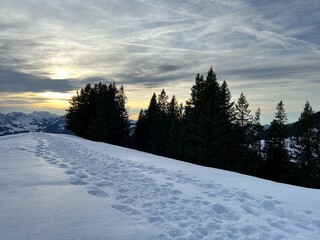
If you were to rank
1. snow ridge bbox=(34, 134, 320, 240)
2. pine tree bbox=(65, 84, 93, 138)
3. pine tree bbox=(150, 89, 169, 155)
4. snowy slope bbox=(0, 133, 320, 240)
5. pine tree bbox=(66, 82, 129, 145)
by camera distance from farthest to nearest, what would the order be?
pine tree bbox=(150, 89, 169, 155), pine tree bbox=(65, 84, 93, 138), pine tree bbox=(66, 82, 129, 145), snow ridge bbox=(34, 134, 320, 240), snowy slope bbox=(0, 133, 320, 240)

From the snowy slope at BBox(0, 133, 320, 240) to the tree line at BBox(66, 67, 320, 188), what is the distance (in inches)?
966

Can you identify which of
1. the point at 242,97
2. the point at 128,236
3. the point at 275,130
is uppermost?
the point at 242,97

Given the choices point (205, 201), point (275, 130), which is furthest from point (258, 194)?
point (275, 130)

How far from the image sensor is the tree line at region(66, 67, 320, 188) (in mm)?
34438

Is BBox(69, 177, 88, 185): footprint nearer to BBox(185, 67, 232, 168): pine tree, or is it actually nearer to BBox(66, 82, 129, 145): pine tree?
BBox(185, 67, 232, 168): pine tree

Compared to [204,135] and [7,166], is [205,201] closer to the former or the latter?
[7,166]

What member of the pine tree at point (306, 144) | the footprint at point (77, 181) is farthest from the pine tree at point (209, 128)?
the footprint at point (77, 181)

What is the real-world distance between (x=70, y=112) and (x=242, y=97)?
31.3m

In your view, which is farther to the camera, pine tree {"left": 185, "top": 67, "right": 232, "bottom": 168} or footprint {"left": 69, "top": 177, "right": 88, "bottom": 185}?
pine tree {"left": 185, "top": 67, "right": 232, "bottom": 168}

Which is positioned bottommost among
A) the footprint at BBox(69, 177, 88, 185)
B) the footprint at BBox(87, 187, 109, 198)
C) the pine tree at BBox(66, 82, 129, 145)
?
the footprint at BBox(87, 187, 109, 198)

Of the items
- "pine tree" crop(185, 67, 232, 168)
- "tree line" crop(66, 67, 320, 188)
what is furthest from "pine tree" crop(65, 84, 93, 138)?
"pine tree" crop(185, 67, 232, 168)

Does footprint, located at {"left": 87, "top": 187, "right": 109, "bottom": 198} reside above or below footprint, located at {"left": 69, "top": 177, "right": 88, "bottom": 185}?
below

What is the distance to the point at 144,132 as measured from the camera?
65.8 metres

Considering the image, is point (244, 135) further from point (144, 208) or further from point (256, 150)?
point (144, 208)
